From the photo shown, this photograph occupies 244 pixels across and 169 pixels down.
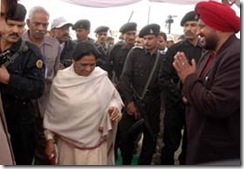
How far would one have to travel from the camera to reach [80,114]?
1.14 metres

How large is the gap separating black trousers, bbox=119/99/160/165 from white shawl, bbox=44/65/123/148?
0.39 ft

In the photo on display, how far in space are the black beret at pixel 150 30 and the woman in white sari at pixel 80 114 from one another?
0.20m

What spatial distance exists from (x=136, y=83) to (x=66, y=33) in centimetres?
32

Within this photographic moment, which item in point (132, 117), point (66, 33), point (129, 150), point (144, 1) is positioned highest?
point (144, 1)

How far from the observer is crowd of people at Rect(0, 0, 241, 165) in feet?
3.07

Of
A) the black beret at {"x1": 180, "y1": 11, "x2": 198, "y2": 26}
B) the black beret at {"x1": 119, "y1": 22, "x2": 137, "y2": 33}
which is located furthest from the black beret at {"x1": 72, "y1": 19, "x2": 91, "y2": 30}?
the black beret at {"x1": 180, "y1": 11, "x2": 198, "y2": 26}

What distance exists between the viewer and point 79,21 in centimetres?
120

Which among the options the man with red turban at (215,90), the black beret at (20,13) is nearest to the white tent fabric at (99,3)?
the black beret at (20,13)

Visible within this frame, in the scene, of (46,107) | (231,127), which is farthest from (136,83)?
(231,127)

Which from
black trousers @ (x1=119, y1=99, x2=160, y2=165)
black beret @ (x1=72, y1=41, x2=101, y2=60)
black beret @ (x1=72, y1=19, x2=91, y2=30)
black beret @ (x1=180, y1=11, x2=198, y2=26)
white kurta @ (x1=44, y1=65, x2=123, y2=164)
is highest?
black beret @ (x1=180, y1=11, x2=198, y2=26)

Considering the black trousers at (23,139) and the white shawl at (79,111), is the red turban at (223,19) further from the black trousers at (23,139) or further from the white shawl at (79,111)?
the black trousers at (23,139)

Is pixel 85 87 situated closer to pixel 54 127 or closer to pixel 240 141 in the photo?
pixel 54 127

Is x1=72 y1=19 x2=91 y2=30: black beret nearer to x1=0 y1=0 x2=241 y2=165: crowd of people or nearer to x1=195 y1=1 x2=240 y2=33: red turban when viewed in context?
x1=0 y1=0 x2=241 y2=165: crowd of people

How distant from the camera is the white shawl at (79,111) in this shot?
3.74ft
